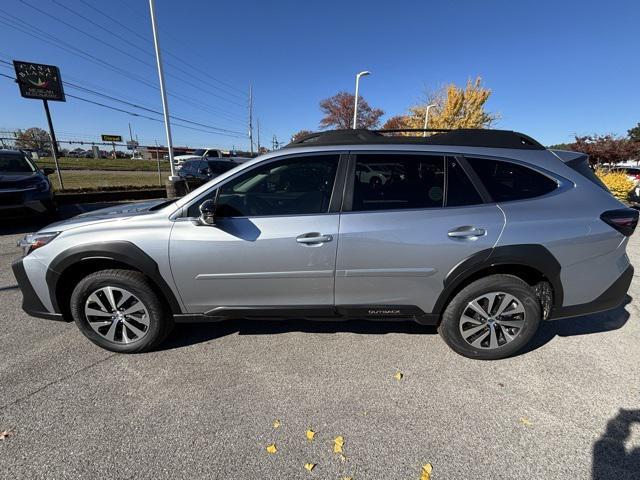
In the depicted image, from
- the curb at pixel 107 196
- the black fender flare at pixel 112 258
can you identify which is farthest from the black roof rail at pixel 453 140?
the curb at pixel 107 196

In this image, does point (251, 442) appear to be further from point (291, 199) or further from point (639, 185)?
point (639, 185)

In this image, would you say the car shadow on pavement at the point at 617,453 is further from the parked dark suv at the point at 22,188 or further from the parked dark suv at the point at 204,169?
the parked dark suv at the point at 204,169

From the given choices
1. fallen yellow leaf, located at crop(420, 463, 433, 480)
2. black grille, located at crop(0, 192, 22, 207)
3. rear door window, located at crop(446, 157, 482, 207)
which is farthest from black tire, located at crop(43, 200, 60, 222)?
fallen yellow leaf, located at crop(420, 463, 433, 480)

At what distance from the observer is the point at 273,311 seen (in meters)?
2.60

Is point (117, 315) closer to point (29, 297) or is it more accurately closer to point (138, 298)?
point (138, 298)

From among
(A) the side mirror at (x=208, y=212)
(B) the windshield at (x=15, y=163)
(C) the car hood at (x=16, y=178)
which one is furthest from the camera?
(B) the windshield at (x=15, y=163)

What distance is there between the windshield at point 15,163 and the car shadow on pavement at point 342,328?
668 centimetres

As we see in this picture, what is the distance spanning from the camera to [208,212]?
2.30m

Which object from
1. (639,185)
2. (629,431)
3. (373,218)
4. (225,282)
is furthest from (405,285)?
(639,185)

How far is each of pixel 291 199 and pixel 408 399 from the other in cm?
172

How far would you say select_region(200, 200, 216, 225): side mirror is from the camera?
230cm

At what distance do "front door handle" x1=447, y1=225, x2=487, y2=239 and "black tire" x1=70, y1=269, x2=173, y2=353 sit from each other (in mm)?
2361

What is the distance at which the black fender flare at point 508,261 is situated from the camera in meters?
2.40

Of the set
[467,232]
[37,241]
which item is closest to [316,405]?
[467,232]
